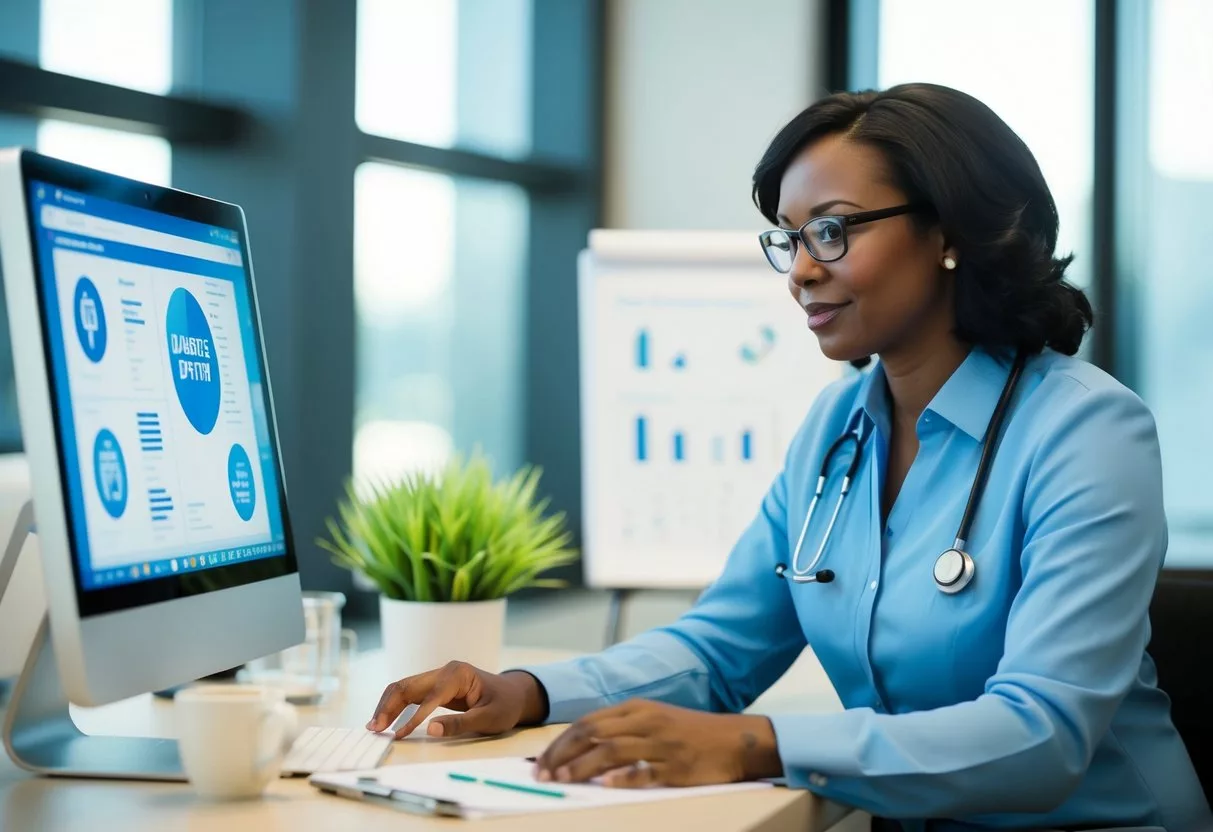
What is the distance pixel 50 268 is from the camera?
1.05m

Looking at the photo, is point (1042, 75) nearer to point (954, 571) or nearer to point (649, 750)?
point (954, 571)

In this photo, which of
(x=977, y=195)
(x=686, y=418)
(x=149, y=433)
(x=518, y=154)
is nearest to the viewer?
(x=149, y=433)

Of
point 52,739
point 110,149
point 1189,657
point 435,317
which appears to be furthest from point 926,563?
point 435,317

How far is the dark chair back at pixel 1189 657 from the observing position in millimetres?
1551

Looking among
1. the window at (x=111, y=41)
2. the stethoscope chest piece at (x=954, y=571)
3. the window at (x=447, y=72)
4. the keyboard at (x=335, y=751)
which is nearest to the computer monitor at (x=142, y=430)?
the keyboard at (x=335, y=751)

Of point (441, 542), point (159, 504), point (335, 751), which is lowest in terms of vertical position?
point (335, 751)

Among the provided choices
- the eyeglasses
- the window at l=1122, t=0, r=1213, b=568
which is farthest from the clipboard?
the window at l=1122, t=0, r=1213, b=568

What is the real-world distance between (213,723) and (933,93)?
42.0 inches

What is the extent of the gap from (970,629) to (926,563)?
3.7 inches

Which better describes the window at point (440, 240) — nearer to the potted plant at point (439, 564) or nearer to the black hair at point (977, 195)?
the potted plant at point (439, 564)

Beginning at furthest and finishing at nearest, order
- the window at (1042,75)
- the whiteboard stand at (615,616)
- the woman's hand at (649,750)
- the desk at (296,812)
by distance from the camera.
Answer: the window at (1042,75), the whiteboard stand at (615,616), the woman's hand at (649,750), the desk at (296,812)

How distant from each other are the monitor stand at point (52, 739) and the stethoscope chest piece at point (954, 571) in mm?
781

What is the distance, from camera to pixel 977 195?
1505 mm

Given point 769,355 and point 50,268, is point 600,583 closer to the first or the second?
point 769,355
